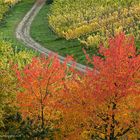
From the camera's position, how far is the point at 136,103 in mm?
51344

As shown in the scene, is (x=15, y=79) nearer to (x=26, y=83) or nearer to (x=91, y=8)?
(x=26, y=83)

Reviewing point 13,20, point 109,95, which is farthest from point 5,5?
point 109,95

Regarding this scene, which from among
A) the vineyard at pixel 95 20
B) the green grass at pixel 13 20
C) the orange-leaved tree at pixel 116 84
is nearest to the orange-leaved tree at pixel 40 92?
the orange-leaved tree at pixel 116 84

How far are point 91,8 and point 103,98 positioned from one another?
311 feet

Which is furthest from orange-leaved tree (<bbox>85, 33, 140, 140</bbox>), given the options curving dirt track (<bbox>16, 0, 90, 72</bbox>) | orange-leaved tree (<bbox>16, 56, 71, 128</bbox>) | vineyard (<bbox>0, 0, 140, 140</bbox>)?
curving dirt track (<bbox>16, 0, 90, 72</bbox>)

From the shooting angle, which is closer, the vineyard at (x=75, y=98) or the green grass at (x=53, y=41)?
the vineyard at (x=75, y=98)

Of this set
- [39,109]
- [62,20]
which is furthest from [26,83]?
[62,20]

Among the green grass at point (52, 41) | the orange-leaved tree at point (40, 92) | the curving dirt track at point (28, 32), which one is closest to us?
the orange-leaved tree at point (40, 92)

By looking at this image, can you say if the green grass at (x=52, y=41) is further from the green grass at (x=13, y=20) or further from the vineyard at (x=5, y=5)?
the vineyard at (x=5, y=5)

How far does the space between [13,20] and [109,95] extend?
114848mm

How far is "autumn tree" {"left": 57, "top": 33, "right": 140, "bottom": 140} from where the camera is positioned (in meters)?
50.3

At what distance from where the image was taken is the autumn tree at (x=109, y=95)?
50344 millimetres

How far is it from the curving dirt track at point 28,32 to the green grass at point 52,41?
1.67 m

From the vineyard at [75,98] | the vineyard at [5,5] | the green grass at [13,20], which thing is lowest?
the green grass at [13,20]
